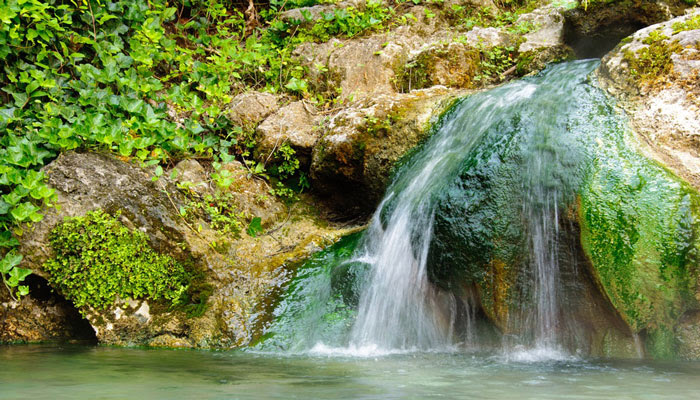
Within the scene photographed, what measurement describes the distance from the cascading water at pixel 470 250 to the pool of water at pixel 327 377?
0.40 metres

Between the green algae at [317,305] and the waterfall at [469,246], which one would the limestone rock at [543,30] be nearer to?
the waterfall at [469,246]

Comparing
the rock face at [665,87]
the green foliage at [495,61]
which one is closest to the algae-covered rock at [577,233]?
the rock face at [665,87]

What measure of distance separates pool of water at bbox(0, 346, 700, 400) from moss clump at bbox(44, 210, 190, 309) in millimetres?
573

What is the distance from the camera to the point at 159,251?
180 inches

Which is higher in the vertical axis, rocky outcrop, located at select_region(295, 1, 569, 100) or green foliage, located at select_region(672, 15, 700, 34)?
rocky outcrop, located at select_region(295, 1, 569, 100)

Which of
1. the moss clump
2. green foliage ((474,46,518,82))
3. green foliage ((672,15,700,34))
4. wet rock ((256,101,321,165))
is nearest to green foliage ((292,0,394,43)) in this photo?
green foliage ((474,46,518,82))

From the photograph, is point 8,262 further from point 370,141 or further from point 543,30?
point 543,30

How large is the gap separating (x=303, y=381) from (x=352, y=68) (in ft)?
16.2

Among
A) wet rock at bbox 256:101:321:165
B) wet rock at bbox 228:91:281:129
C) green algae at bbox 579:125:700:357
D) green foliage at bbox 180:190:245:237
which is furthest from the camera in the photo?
wet rock at bbox 228:91:281:129

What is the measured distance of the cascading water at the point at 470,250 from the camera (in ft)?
12.5

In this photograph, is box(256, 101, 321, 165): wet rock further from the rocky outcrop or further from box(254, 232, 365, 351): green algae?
A: box(254, 232, 365, 351): green algae

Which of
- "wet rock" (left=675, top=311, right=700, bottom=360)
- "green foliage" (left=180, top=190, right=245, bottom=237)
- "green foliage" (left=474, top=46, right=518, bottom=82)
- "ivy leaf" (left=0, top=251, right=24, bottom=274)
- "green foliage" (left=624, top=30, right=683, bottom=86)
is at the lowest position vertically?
"wet rock" (left=675, top=311, right=700, bottom=360)

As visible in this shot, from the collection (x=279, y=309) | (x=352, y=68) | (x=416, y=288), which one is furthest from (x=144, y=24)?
(x=416, y=288)

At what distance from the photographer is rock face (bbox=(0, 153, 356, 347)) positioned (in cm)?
432
